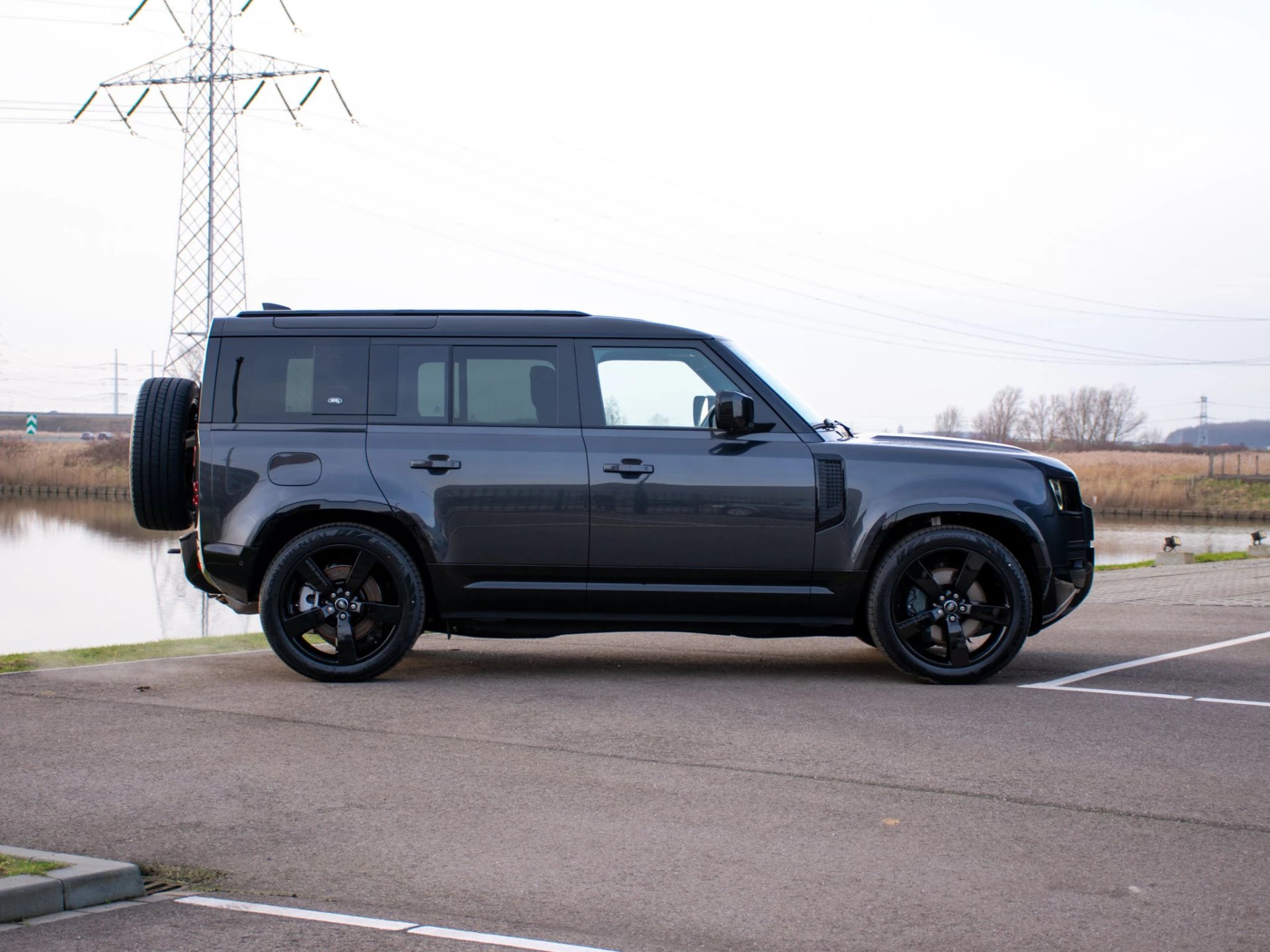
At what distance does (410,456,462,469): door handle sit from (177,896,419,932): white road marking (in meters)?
3.87

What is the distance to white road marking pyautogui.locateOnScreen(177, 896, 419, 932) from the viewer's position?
3.77 metres

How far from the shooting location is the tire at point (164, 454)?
7859mm

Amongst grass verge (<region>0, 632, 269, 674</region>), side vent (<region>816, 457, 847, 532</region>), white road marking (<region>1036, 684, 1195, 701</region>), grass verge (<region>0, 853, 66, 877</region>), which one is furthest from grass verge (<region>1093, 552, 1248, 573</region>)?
grass verge (<region>0, 853, 66, 877</region>)

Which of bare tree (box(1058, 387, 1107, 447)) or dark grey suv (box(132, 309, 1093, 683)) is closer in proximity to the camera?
dark grey suv (box(132, 309, 1093, 683))

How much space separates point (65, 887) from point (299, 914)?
2.29 feet

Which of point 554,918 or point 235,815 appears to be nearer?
point 554,918

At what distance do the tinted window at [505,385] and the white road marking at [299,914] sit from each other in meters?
4.12

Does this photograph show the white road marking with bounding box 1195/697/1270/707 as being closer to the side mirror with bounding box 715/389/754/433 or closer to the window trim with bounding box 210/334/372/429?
the side mirror with bounding box 715/389/754/433

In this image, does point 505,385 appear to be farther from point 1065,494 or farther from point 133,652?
point 133,652

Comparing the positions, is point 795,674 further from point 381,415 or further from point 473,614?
point 381,415

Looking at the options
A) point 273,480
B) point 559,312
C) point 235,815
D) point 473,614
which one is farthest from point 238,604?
point 235,815

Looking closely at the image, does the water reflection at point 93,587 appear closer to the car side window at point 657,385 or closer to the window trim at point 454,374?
the window trim at point 454,374

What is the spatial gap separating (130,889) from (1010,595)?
521 centimetres

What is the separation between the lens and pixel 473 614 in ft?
25.5
